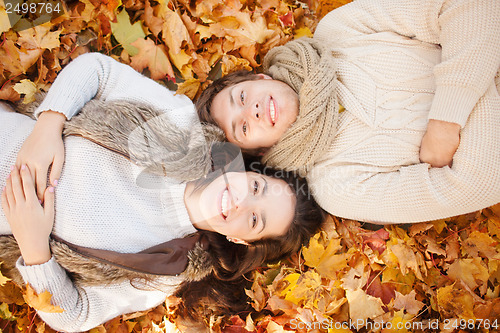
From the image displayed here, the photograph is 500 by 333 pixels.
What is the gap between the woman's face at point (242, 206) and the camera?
1769 millimetres

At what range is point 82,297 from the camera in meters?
1.83

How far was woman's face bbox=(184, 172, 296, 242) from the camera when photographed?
1769mm

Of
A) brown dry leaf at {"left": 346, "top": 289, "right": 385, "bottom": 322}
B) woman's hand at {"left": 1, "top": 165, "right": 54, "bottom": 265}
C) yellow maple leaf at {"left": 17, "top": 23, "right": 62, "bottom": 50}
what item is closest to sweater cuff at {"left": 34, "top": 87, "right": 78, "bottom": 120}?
woman's hand at {"left": 1, "top": 165, "right": 54, "bottom": 265}

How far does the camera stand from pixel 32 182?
5.37ft

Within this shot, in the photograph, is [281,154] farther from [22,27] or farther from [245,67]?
[22,27]

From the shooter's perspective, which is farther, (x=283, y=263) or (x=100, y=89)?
(x=283, y=263)

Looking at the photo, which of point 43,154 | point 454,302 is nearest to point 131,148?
point 43,154

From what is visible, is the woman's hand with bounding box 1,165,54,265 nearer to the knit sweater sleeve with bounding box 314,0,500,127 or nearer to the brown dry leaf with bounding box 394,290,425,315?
the brown dry leaf with bounding box 394,290,425,315

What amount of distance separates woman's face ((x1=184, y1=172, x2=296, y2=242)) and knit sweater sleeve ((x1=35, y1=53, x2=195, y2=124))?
1.39ft

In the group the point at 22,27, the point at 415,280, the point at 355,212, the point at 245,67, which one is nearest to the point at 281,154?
the point at 355,212

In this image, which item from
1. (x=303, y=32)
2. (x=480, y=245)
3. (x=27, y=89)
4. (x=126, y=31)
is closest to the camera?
(x=480, y=245)

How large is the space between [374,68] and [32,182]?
5.88ft

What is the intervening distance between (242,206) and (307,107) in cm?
62

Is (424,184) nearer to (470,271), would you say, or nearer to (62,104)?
(470,271)
